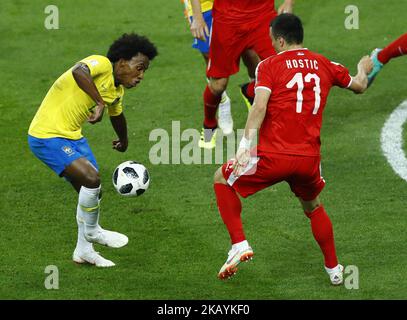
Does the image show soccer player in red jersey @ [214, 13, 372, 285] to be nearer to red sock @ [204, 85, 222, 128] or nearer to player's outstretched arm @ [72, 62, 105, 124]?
player's outstretched arm @ [72, 62, 105, 124]

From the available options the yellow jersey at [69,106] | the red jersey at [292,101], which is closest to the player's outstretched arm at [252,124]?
the red jersey at [292,101]

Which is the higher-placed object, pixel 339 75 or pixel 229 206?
pixel 339 75

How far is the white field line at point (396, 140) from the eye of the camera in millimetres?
11633

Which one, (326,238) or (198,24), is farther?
(198,24)

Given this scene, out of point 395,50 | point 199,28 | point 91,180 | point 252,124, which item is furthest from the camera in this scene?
point 395,50

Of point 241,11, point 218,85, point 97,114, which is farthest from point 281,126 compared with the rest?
point 218,85

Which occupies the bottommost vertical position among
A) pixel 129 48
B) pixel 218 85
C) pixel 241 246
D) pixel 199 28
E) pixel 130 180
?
pixel 241 246

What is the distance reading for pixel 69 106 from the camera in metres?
9.37

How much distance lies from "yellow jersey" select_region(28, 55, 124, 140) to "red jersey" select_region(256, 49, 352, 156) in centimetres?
156

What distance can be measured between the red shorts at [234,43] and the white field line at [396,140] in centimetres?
174

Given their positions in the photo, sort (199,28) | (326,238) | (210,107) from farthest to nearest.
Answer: (210,107)
(199,28)
(326,238)

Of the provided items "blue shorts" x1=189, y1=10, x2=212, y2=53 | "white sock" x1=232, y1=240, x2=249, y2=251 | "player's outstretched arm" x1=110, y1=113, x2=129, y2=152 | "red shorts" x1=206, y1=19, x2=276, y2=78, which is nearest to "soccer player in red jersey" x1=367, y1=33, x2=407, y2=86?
"red shorts" x1=206, y1=19, x2=276, y2=78

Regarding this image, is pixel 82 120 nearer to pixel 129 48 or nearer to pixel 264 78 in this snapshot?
pixel 129 48

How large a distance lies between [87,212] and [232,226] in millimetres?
1394
